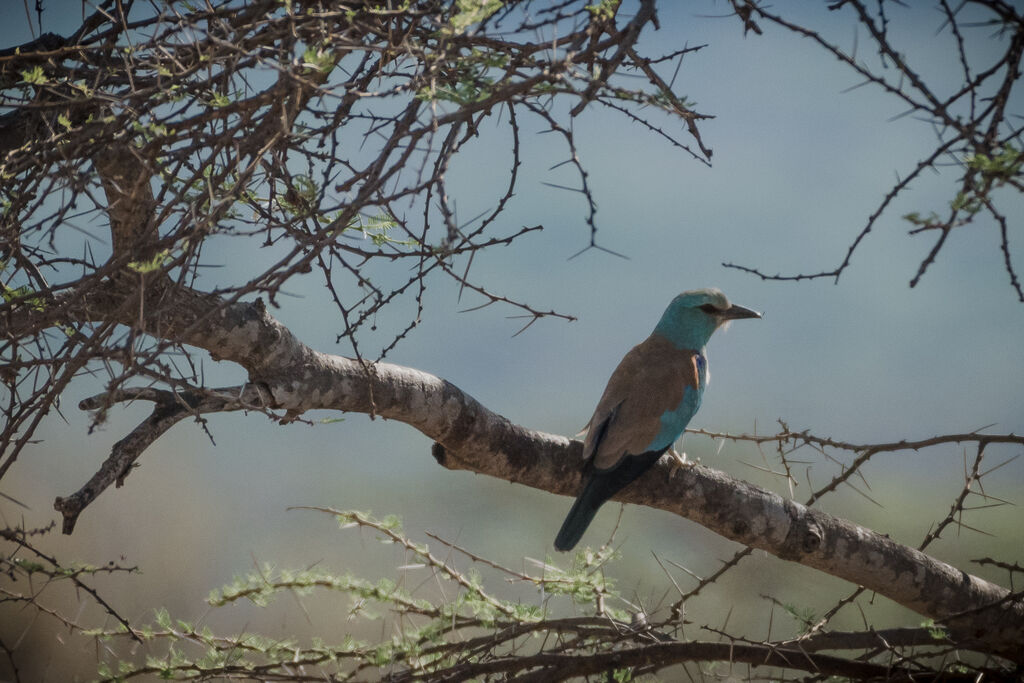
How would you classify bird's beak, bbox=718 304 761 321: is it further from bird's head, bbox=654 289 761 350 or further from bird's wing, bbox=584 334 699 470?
bird's wing, bbox=584 334 699 470

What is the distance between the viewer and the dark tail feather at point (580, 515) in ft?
7.72

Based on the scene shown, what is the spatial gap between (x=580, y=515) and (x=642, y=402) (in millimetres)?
444

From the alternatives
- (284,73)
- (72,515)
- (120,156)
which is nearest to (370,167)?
(284,73)

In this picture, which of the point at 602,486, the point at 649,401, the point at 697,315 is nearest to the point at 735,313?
the point at 697,315

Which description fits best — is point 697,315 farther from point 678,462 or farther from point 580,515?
point 580,515

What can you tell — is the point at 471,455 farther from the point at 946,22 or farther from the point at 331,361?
the point at 946,22

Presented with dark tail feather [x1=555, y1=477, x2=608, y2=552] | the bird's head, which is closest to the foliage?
dark tail feather [x1=555, y1=477, x2=608, y2=552]

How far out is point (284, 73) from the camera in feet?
3.94

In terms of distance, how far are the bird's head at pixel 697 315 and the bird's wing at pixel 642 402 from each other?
2.5 inches

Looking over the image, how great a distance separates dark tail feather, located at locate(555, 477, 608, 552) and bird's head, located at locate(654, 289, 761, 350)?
82 cm

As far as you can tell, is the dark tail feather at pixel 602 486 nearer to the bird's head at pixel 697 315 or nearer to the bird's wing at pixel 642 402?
the bird's wing at pixel 642 402

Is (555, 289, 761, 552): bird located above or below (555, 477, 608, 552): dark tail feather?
above

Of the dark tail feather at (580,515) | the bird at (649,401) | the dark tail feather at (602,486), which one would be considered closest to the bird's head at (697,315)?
the bird at (649,401)

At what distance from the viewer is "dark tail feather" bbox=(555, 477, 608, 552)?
7.72ft
